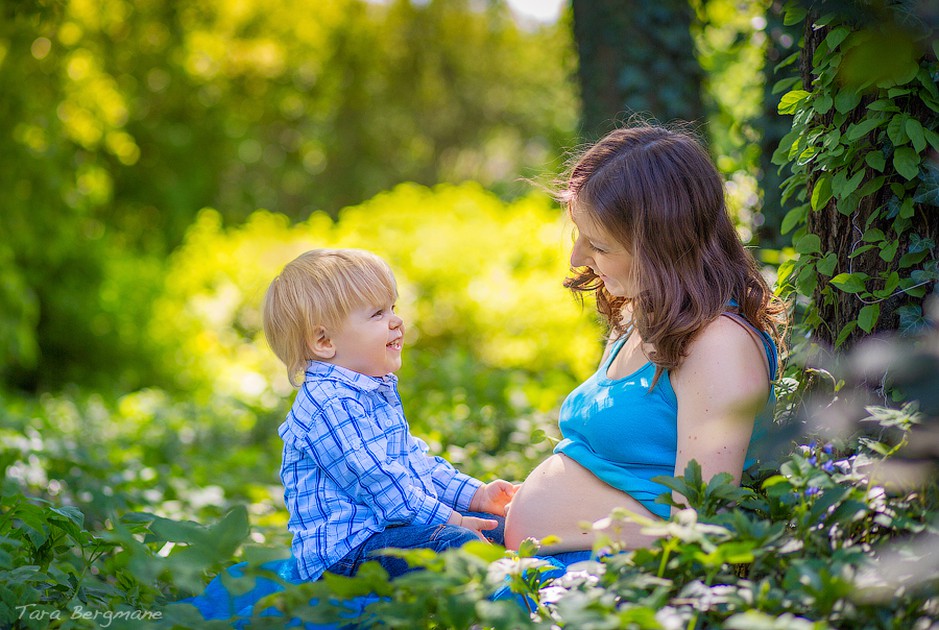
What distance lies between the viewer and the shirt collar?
2219 millimetres

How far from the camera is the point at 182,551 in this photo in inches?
→ 60.8

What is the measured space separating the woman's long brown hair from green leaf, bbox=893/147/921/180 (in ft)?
1.29

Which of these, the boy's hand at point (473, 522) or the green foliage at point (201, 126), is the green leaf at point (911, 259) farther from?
the green foliage at point (201, 126)

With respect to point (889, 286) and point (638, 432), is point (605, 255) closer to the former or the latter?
point (638, 432)

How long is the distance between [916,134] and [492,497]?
1.35 metres

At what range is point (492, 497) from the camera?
241cm

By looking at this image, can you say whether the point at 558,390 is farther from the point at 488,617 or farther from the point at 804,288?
the point at 488,617

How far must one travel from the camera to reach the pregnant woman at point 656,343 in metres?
1.91

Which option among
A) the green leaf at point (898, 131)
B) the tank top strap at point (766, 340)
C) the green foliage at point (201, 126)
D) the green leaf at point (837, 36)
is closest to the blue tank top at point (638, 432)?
the tank top strap at point (766, 340)

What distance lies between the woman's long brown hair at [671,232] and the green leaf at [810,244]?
12 centimetres

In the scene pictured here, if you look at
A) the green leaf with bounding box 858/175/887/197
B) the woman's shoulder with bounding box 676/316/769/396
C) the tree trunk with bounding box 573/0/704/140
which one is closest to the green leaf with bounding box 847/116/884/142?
the green leaf with bounding box 858/175/887/197

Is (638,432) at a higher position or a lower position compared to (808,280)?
lower

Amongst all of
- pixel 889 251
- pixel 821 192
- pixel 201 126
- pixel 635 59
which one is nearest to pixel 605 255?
pixel 821 192

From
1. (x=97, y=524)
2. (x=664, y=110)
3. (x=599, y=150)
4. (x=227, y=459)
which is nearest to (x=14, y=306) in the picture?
(x=227, y=459)
